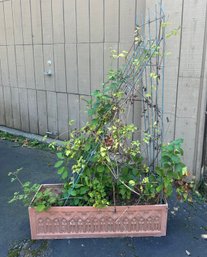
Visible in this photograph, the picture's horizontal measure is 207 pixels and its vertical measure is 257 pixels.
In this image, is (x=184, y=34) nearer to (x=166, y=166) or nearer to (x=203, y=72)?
(x=203, y=72)

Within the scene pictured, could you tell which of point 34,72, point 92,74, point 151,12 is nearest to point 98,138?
point 151,12

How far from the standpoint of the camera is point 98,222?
2.12m

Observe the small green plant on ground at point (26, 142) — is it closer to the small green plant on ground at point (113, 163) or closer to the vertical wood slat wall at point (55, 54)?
the vertical wood slat wall at point (55, 54)

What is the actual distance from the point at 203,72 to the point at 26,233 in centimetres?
201

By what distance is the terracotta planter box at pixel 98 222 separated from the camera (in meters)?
2.08

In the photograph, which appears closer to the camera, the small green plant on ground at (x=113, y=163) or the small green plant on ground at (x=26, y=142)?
the small green plant on ground at (x=113, y=163)

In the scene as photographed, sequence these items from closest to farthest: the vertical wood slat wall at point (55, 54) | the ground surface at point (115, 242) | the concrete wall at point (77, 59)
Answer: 1. the ground surface at point (115, 242)
2. the concrete wall at point (77, 59)
3. the vertical wood slat wall at point (55, 54)

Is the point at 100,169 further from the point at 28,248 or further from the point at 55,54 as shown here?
the point at 55,54

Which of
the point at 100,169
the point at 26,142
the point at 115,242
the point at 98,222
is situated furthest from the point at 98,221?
the point at 26,142

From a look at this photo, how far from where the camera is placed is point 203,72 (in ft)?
8.34

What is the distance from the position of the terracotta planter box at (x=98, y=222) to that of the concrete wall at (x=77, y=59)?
0.89 metres

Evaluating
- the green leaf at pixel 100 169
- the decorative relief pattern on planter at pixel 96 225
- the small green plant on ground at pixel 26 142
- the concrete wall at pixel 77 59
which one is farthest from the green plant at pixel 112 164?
the small green plant on ground at pixel 26 142

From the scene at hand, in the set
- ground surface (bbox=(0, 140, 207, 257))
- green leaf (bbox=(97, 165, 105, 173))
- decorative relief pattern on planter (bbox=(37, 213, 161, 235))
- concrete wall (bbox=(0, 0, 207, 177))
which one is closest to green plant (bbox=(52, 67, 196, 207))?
green leaf (bbox=(97, 165, 105, 173))

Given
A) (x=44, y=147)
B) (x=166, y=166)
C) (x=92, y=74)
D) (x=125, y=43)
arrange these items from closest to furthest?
(x=166, y=166) < (x=125, y=43) < (x=92, y=74) < (x=44, y=147)
